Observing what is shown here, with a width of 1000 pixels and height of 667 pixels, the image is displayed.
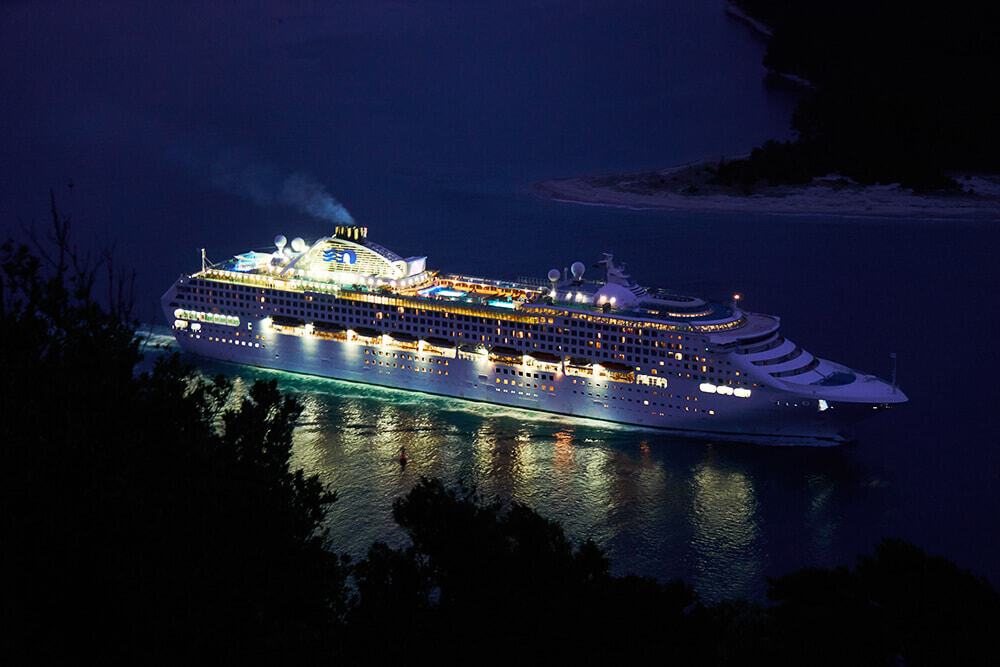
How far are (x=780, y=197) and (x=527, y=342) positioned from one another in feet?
95.1

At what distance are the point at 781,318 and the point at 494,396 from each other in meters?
10.2

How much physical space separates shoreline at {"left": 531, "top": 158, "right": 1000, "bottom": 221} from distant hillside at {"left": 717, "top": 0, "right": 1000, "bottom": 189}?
1.23 meters

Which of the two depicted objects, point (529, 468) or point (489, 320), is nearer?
point (529, 468)

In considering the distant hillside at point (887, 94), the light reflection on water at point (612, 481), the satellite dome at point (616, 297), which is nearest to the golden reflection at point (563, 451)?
the light reflection on water at point (612, 481)

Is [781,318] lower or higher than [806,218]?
lower

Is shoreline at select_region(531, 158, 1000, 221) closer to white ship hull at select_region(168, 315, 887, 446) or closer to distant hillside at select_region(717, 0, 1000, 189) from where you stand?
distant hillside at select_region(717, 0, 1000, 189)

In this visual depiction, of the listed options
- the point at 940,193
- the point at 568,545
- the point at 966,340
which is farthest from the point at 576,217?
the point at 568,545

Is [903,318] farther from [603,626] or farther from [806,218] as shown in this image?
[603,626]

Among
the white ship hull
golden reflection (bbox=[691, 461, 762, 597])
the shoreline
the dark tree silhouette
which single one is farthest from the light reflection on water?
the shoreline

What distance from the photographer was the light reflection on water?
23.8 m

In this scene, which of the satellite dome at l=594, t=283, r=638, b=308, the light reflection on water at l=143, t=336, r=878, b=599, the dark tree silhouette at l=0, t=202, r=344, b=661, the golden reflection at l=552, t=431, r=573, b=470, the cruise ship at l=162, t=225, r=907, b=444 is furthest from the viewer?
the satellite dome at l=594, t=283, r=638, b=308

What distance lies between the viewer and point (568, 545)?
1500 centimetres

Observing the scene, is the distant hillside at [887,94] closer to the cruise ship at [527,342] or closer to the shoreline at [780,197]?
the shoreline at [780,197]

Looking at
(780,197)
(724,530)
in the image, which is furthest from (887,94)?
(724,530)
